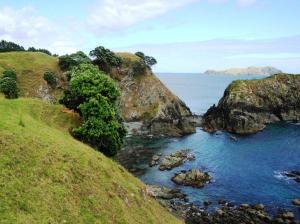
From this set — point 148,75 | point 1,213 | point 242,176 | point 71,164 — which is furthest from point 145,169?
point 148,75

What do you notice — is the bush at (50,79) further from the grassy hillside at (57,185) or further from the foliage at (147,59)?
the grassy hillside at (57,185)

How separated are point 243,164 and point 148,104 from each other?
6090 cm

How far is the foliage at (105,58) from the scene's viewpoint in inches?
5979

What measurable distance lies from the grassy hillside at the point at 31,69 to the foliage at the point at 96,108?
2402 inches

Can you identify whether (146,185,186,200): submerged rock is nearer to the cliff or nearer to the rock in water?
the rock in water

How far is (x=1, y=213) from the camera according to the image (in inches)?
1345

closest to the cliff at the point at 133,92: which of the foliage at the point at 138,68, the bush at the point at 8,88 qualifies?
the foliage at the point at 138,68

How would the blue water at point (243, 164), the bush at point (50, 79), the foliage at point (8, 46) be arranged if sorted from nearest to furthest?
1. the blue water at point (243, 164)
2. the bush at point (50, 79)
3. the foliage at point (8, 46)

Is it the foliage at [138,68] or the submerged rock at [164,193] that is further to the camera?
the foliage at [138,68]

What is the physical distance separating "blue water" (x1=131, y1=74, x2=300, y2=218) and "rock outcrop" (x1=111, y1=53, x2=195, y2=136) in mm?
9178

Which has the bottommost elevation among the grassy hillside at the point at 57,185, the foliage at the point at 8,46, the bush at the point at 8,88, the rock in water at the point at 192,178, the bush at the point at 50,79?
the rock in water at the point at 192,178

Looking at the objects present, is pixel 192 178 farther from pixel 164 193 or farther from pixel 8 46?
pixel 8 46

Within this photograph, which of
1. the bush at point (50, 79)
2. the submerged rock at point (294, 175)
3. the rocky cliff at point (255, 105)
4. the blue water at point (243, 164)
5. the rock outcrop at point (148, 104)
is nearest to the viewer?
the blue water at point (243, 164)

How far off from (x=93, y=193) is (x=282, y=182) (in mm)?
52195
